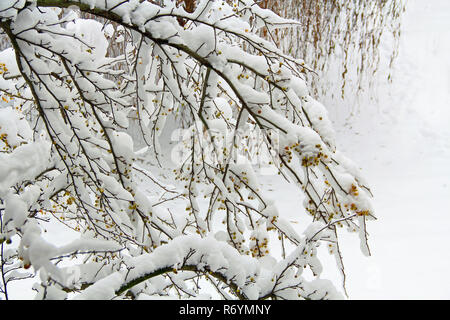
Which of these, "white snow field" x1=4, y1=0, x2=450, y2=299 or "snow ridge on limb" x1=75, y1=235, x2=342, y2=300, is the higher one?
"white snow field" x1=4, y1=0, x2=450, y2=299

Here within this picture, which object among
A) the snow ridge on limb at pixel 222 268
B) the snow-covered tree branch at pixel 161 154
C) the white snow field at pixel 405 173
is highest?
the white snow field at pixel 405 173

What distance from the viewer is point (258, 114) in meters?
1.65

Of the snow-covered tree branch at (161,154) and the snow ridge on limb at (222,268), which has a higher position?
the snow-covered tree branch at (161,154)

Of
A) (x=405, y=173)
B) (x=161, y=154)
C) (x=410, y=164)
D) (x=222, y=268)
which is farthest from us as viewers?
(x=410, y=164)

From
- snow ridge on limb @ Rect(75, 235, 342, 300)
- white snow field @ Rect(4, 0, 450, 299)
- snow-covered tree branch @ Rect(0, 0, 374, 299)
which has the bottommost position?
snow ridge on limb @ Rect(75, 235, 342, 300)

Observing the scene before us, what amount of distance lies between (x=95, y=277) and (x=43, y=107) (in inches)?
24.7

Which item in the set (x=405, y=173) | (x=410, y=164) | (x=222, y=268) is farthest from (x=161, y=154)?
(x=410, y=164)

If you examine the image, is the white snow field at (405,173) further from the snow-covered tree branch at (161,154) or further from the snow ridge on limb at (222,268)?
the snow ridge on limb at (222,268)

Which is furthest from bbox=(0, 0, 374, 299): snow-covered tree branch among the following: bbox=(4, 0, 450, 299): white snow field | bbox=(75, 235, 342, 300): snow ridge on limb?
bbox=(4, 0, 450, 299): white snow field

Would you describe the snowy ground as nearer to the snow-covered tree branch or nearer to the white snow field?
the white snow field

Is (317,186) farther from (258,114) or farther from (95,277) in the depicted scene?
(95,277)

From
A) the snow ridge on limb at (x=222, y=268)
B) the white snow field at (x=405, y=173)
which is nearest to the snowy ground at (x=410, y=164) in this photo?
the white snow field at (x=405, y=173)

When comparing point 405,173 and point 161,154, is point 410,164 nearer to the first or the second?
point 405,173

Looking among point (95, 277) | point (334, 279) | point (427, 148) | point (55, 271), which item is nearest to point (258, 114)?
point (95, 277)
